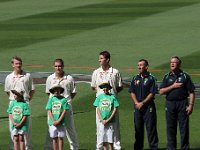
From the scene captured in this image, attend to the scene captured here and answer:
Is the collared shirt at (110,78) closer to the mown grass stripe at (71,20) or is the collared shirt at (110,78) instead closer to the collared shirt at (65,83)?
the collared shirt at (65,83)

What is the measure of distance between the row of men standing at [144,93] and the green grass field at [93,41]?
3.41 feet

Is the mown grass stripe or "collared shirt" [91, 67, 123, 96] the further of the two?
the mown grass stripe

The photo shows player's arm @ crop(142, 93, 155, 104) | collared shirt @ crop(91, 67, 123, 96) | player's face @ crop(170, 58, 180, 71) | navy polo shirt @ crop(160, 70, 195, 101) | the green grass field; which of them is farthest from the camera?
the green grass field

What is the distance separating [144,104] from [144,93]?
0.83 feet

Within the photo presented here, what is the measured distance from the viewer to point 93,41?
137 ft

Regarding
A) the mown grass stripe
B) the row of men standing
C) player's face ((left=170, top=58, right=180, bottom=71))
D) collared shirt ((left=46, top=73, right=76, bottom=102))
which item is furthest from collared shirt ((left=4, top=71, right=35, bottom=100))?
the mown grass stripe

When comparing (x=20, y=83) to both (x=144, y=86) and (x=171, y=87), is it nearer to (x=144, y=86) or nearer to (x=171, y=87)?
(x=144, y=86)

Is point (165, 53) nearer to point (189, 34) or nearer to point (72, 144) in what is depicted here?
point (189, 34)

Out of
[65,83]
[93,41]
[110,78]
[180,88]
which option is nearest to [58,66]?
[65,83]

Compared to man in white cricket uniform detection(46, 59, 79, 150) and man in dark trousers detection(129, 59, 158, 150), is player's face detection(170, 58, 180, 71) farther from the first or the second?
man in white cricket uniform detection(46, 59, 79, 150)

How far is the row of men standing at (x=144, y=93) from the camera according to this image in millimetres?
20219

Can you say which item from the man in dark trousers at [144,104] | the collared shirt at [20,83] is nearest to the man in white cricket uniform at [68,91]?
the collared shirt at [20,83]

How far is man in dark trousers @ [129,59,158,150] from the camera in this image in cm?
2041

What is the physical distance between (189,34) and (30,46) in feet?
26.5
